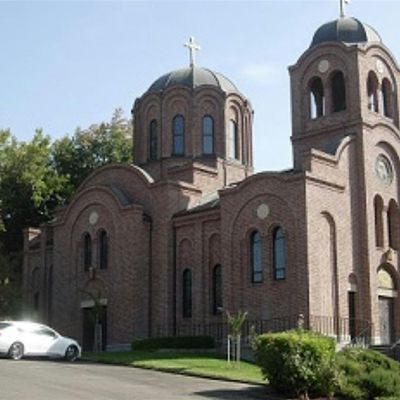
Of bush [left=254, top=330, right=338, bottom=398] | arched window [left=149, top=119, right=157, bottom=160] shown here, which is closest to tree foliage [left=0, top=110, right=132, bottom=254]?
arched window [left=149, top=119, right=157, bottom=160]

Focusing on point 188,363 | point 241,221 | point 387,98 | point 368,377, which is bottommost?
point 368,377

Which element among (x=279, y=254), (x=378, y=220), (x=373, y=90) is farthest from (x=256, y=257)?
(x=373, y=90)

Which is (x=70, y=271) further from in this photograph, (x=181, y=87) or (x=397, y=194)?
(x=397, y=194)

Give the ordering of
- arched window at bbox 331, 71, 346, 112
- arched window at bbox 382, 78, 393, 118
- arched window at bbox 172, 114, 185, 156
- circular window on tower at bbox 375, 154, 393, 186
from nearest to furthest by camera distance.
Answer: circular window on tower at bbox 375, 154, 393, 186 < arched window at bbox 331, 71, 346, 112 < arched window at bbox 382, 78, 393, 118 < arched window at bbox 172, 114, 185, 156

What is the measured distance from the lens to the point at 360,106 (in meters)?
33.4

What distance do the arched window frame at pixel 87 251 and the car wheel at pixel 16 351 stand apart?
10.6 metres

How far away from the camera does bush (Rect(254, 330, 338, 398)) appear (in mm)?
20594

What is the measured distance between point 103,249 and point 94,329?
12.6ft

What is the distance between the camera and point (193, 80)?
138 feet

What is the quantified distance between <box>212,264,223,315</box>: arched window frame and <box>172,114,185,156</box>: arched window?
363 inches

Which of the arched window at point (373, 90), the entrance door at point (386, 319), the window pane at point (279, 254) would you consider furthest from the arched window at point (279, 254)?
the arched window at point (373, 90)

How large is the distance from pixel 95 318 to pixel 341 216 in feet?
39.6

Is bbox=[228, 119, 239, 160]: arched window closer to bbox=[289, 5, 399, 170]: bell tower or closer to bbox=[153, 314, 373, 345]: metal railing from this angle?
bbox=[289, 5, 399, 170]: bell tower

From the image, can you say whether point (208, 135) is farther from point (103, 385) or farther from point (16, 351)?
point (103, 385)
